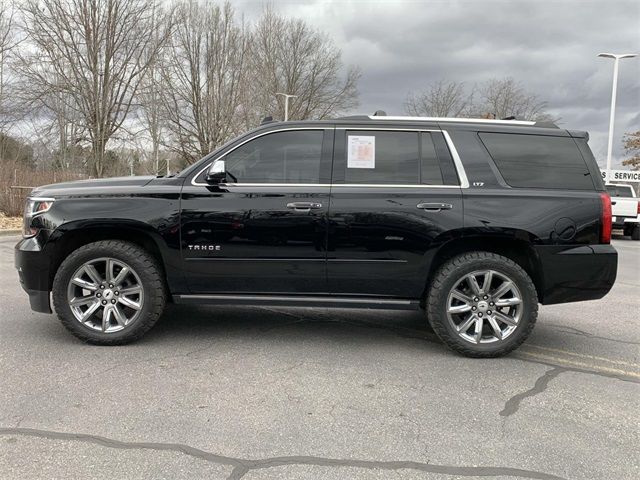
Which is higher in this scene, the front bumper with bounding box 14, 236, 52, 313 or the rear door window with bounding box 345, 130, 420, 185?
the rear door window with bounding box 345, 130, 420, 185

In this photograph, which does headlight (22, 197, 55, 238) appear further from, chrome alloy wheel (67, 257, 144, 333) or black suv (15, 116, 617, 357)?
chrome alloy wheel (67, 257, 144, 333)

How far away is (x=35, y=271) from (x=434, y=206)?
3376 millimetres

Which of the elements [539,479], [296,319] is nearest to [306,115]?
[296,319]

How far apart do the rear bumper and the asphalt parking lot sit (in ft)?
2.03

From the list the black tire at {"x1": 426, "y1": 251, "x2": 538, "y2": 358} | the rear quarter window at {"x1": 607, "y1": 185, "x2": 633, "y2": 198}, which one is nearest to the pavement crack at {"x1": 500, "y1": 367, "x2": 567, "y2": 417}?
the black tire at {"x1": 426, "y1": 251, "x2": 538, "y2": 358}

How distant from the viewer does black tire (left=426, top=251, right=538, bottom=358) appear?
4363 millimetres

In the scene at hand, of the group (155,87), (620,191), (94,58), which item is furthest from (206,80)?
(620,191)

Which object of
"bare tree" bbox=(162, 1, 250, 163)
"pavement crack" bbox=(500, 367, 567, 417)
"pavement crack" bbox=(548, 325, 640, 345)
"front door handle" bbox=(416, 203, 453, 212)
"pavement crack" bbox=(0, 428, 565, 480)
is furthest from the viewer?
"bare tree" bbox=(162, 1, 250, 163)

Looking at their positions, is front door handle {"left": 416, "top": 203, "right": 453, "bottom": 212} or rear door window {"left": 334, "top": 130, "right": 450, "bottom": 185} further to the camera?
rear door window {"left": 334, "top": 130, "right": 450, "bottom": 185}

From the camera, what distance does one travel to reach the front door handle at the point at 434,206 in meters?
4.35

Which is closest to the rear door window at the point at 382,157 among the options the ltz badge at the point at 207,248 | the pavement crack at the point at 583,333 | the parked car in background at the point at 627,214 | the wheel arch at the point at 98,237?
the ltz badge at the point at 207,248

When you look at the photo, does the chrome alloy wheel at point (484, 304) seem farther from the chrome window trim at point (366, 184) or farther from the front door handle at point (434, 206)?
the chrome window trim at point (366, 184)

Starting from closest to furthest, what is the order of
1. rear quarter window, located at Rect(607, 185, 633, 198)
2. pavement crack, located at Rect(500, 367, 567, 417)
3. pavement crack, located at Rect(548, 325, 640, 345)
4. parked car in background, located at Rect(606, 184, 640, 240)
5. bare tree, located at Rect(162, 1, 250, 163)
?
pavement crack, located at Rect(500, 367, 567, 417), pavement crack, located at Rect(548, 325, 640, 345), parked car in background, located at Rect(606, 184, 640, 240), rear quarter window, located at Rect(607, 185, 633, 198), bare tree, located at Rect(162, 1, 250, 163)

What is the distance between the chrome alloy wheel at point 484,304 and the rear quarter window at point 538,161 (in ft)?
2.75
